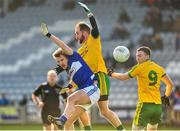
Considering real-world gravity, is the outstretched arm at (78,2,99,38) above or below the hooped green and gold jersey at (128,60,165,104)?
above

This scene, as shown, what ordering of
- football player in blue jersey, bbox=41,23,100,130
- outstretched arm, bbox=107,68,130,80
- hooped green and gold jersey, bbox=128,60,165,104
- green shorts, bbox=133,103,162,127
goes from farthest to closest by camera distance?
outstretched arm, bbox=107,68,130,80 → hooped green and gold jersey, bbox=128,60,165,104 → green shorts, bbox=133,103,162,127 → football player in blue jersey, bbox=41,23,100,130

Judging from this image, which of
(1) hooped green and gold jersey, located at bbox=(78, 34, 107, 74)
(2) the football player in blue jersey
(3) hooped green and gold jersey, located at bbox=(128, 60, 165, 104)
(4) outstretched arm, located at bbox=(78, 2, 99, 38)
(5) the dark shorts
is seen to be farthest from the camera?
(5) the dark shorts

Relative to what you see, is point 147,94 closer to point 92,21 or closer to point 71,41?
point 92,21

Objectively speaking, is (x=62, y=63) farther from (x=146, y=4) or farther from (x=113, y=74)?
(x=146, y=4)

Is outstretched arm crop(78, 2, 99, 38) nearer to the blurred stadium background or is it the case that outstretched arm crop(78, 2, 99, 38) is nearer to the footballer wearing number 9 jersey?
the footballer wearing number 9 jersey

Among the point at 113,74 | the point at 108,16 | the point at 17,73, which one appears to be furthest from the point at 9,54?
the point at 113,74

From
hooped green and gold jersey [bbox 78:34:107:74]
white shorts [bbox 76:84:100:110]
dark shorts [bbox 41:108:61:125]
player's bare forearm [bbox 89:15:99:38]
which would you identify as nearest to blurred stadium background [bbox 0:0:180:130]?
dark shorts [bbox 41:108:61:125]

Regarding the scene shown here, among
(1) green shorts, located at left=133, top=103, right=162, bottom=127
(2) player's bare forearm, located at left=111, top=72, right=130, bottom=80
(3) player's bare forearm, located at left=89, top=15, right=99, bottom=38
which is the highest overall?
(3) player's bare forearm, located at left=89, top=15, right=99, bottom=38

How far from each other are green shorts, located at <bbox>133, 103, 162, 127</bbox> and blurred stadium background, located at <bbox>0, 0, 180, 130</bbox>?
12.2m

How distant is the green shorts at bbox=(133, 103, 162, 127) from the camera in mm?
12359

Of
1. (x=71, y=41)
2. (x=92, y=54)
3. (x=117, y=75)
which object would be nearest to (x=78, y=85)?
(x=92, y=54)

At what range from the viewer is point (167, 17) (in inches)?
1248

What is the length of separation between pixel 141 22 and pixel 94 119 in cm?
784

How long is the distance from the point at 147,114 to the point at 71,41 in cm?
2097
